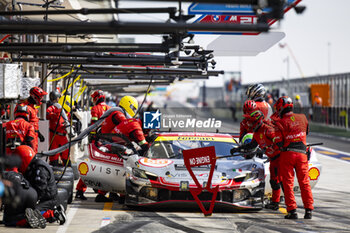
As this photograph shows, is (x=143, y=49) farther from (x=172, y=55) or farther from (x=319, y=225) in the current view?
(x=319, y=225)

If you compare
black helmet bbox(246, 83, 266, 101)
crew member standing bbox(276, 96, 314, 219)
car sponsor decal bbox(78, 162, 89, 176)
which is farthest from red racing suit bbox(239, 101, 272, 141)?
car sponsor decal bbox(78, 162, 89, 176)

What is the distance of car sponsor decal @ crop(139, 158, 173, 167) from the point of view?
1072 centimetres

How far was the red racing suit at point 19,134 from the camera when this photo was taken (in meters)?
10.4

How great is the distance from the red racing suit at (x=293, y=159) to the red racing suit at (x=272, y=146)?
14 centimetres

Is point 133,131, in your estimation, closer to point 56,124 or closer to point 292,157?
point 292,157

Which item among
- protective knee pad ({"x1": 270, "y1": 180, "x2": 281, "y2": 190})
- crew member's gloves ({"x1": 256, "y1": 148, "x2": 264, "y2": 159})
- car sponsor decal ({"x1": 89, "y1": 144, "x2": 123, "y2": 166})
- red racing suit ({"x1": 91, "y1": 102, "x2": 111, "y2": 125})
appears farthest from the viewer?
red racing suit ({"x1": 91, "y1": 102, "x2": 111, "y2": 125})

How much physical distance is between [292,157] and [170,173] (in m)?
1.85

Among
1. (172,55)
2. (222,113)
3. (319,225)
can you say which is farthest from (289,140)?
(222,113)

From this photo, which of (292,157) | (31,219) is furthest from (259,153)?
(31,219)

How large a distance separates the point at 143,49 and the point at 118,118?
219 cm

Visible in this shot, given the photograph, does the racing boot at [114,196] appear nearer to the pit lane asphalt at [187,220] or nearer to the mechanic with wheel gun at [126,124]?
the pit lane asphalt at [187,220]

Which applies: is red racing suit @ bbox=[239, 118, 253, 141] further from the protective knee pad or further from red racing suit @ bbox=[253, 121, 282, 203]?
the protective knee pad

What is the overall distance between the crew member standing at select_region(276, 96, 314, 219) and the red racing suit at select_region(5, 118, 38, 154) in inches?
150

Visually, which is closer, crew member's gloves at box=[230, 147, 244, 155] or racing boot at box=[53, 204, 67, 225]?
racing boot at box=[53, 204, 67, 225]
